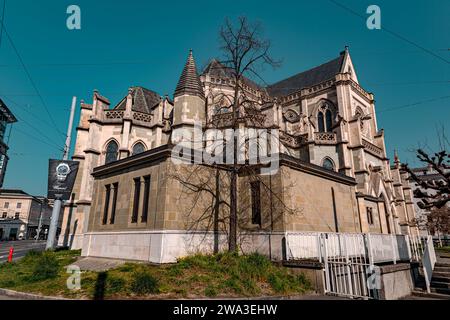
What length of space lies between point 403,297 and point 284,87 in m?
41.6

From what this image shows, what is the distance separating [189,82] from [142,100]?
41.3ft

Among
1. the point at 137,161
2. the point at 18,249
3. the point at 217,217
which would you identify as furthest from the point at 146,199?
the point at 18,249

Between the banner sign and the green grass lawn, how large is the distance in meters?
8.53

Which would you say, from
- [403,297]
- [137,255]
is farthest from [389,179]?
[137,255]

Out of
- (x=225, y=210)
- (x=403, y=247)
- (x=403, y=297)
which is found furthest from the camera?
(x=225, y=210)

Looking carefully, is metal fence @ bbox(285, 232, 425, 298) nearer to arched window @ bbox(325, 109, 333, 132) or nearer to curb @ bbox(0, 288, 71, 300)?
curb @ bbox(0, 288, 71, 300)

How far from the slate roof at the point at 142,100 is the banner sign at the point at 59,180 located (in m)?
8.31

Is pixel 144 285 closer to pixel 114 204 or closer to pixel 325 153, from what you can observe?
pixel 114 204

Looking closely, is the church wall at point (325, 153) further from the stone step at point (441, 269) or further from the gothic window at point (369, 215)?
the stone step at point (441, 269)

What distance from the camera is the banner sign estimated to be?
17922 millimetres


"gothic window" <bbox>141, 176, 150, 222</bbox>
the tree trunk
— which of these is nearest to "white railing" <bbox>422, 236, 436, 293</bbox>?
the tree trunk

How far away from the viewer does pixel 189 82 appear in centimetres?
1762

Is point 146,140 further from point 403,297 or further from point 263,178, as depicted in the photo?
point 403,297

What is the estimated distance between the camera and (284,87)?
4644 centimetres
